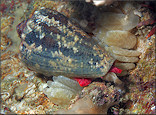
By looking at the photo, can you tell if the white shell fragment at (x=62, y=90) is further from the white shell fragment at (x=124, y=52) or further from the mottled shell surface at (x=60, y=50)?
the white shell fragment at (x=124, y=52)

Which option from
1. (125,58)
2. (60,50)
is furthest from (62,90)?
(125,58)

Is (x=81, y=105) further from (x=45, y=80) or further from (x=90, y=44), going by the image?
(x=45, y=80)

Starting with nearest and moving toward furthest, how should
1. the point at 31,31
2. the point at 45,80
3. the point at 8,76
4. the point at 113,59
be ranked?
the point at 113,59 → the point at 31,31 → the point at 45,80 → the point at 8,76

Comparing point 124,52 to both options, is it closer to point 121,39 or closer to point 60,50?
point 121,39

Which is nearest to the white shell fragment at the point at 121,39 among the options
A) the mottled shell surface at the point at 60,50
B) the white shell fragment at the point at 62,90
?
the mottled shell surface at the point at 60,50

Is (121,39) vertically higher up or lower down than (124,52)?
higher up

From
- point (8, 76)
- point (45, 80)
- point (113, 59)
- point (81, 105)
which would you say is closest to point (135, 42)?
point (113, 59)
